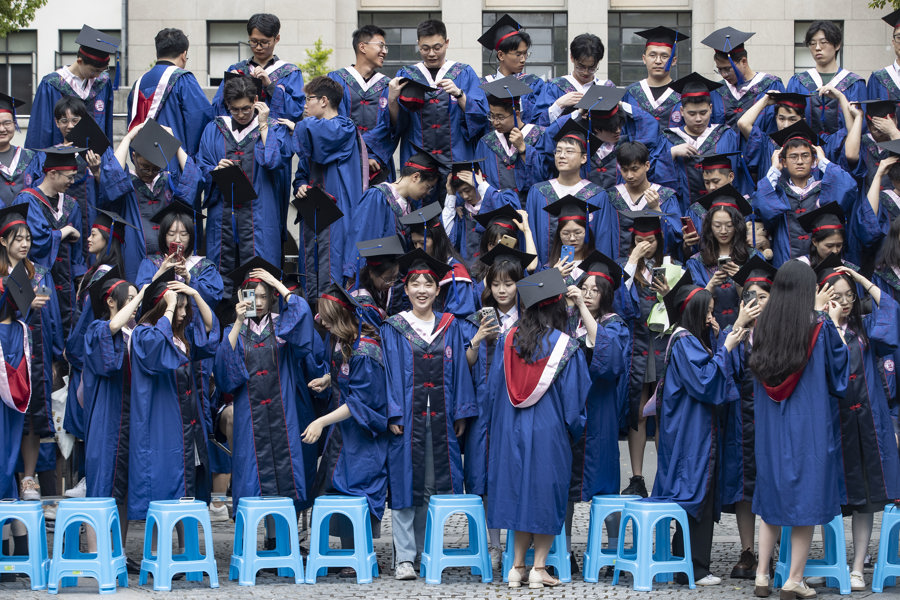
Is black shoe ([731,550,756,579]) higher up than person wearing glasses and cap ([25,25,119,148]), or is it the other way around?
person wearing glasses and cap ([25,25,119,148])

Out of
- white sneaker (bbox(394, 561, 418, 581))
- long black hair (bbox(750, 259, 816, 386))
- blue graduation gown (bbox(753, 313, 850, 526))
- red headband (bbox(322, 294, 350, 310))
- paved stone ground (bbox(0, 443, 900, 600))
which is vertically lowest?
paved stone ground (bbox(0, 443, 900, 600))

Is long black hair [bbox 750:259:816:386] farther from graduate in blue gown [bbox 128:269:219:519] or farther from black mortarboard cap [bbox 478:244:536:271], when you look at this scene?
graduate in blue gown [bbox 128:269:219:519]

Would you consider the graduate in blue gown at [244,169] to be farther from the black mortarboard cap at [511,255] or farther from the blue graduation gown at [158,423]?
the black mortarboard cap at [511,255]

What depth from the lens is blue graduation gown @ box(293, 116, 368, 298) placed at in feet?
28.9

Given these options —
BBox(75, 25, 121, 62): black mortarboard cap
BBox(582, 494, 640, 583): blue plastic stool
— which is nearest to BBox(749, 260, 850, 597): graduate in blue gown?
BBox(582, 494, 640, 583): blue plastic stool

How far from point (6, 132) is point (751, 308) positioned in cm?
526

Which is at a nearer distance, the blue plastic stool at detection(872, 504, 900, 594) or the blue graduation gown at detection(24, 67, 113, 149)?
the blue plastic stool at detection(872, 504, 900, 594)

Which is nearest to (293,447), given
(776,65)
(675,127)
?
(675,127)

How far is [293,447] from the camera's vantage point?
7254 mm

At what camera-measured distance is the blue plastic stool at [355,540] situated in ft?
22.0

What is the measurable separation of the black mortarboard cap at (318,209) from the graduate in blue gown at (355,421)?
46.7 inches

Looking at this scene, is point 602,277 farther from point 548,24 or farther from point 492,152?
point 548,24

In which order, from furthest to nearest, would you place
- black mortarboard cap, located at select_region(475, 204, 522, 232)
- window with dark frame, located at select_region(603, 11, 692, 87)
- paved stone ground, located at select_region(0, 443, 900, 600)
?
window with dark frame, located at select_region(603, 11, 692, 87), black mortarboard cap, located at select_region(475, 204, 522, 232), paved stone ground, located at select_region(0, 443, 900, 600)

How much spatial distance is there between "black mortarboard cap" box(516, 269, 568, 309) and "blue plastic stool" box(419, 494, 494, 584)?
1133 millimetres
